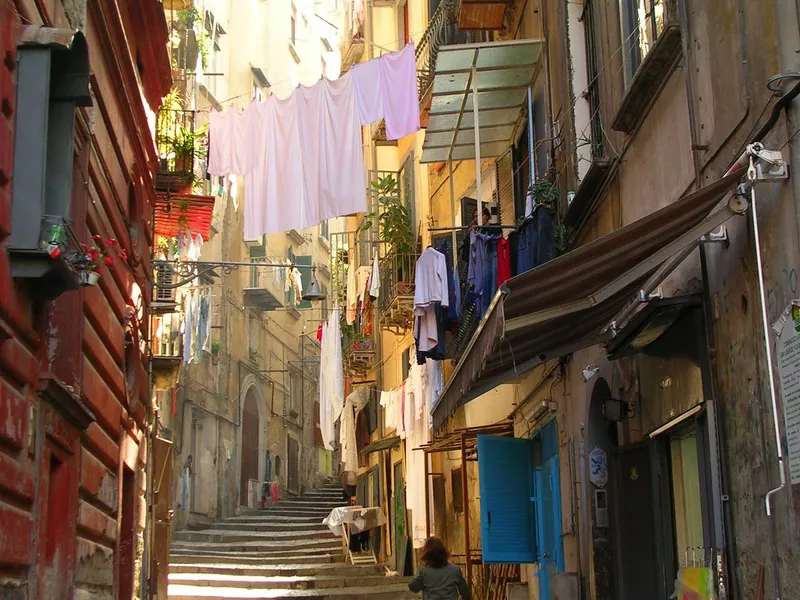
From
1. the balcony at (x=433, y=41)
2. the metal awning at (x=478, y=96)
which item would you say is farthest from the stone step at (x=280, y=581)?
the balcony at (x=433, y=41)

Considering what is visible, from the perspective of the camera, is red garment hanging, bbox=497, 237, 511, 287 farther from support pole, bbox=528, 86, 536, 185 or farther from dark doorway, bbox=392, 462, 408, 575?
dark doorway, bbox=392, 462, 408, 575

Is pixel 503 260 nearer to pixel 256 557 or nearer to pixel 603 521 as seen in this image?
pixel 603 521

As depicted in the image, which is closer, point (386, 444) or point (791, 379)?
point (791, 379)

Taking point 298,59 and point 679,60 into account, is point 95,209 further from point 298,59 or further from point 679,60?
point 298,59

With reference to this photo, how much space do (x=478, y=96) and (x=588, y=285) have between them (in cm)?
719

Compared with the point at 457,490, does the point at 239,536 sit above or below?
below

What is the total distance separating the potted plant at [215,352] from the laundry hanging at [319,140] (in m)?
18.0

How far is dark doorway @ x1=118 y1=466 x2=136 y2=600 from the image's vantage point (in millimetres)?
12867

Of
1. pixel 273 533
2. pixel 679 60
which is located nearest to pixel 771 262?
pixel 679 60

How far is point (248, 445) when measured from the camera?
123 feet

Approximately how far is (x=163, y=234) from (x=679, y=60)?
11.7 meters

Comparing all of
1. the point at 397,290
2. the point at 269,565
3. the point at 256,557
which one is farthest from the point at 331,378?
the point at 269,565

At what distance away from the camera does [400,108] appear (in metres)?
13.7

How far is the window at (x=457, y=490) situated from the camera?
19969 mm
